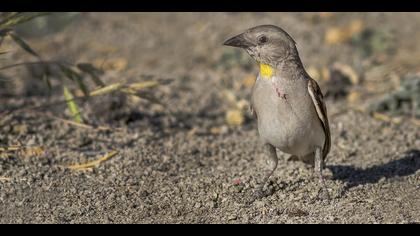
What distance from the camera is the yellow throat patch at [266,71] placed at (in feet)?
17.2

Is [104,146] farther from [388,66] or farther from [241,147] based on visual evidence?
[388,66]

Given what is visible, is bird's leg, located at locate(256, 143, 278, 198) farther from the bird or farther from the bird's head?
the bird's head

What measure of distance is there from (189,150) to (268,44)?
1567 mm

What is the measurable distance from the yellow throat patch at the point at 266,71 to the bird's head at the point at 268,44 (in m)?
0.02

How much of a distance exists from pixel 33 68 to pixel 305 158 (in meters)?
3.85

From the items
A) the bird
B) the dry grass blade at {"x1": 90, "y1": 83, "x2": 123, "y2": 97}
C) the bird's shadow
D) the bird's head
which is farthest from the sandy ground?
the bird's head

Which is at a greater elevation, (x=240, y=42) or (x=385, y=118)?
(x=240, y=42)

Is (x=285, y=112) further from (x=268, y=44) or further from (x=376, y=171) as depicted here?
(x=376, y=171)

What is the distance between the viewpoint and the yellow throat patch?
17.2 ft

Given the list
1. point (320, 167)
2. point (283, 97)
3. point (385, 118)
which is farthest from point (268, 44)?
point (385, 118)

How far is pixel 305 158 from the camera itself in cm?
565

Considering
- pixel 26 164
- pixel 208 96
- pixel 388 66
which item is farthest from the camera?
pixel 388 66

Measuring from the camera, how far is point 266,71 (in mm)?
5270

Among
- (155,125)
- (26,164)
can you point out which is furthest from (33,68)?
(26,164)
